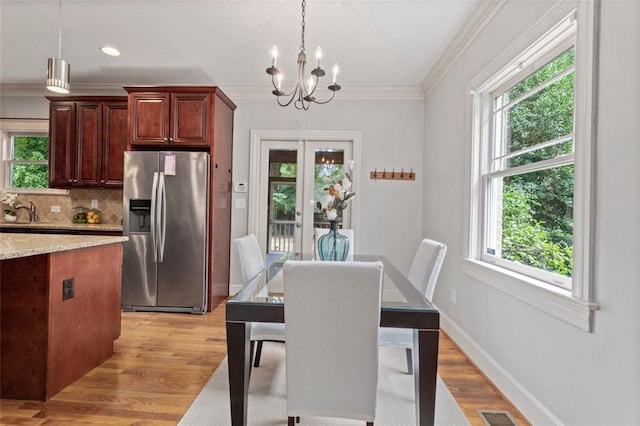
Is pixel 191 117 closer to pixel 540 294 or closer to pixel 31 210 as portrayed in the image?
pixel 31 210

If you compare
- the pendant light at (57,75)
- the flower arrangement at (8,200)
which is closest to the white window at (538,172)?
the pendant light at (57,75)

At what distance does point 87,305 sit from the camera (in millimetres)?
2217

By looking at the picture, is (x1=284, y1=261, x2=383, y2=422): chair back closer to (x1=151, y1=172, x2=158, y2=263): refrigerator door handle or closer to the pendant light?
the pendant light

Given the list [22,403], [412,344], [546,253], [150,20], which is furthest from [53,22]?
[546,253]

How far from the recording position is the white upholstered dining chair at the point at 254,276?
6.08 feet

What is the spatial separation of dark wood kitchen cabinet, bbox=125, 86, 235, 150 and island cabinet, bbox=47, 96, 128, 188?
0.39 metres

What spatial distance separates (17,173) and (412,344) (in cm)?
531

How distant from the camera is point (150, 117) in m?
3.60

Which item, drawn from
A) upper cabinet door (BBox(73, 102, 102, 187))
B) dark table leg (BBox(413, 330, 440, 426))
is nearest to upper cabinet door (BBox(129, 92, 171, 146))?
upper cabinet door (BBox(73, 102, 102, 187))

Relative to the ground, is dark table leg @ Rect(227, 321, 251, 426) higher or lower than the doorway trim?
lower

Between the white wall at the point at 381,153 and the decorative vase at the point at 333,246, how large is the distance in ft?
6.63

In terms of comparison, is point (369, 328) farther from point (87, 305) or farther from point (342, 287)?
point (87, 305)

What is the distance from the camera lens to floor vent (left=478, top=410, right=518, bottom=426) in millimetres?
1764

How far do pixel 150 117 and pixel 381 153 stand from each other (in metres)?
2.66
